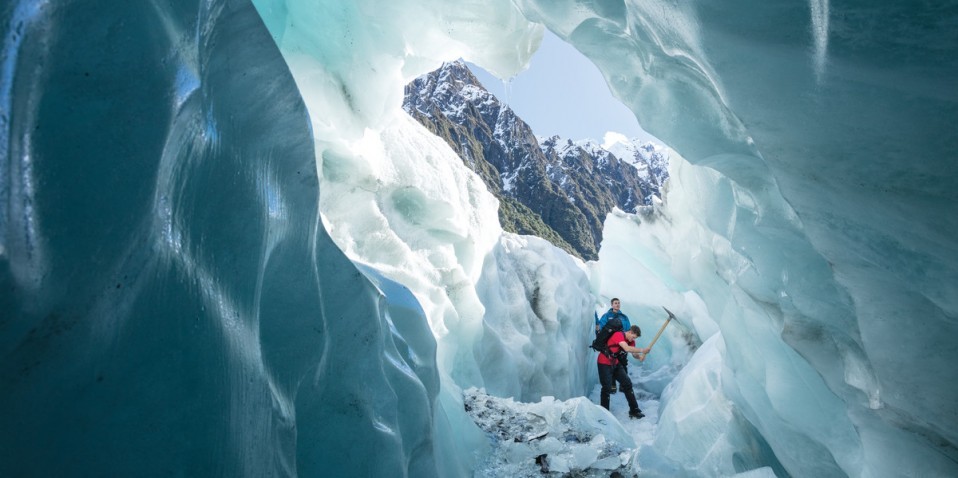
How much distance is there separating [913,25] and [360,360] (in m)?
2.30

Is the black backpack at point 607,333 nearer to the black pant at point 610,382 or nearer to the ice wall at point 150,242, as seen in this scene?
the black pant at point 610,382

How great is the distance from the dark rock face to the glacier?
38.8 m

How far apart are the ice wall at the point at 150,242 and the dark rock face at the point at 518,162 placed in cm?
4073

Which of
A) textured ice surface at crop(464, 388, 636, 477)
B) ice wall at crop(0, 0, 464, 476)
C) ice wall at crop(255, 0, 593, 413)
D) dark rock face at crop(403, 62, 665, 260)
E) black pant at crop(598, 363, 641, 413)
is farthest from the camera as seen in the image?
dark rock face at crop(403, 62, 665, 260)

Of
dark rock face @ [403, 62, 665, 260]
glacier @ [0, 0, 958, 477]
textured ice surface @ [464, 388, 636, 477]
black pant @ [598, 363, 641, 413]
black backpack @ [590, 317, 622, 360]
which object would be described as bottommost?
dark rock face @ [403, 62, 665, 260]

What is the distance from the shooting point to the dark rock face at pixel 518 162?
1982 inches

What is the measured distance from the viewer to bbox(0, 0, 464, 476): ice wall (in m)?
0.91

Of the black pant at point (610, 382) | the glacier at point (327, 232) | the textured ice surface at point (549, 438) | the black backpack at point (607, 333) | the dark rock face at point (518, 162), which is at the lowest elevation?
the dark rock face at point (518, 162)

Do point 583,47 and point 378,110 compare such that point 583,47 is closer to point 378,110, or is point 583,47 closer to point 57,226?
point 378,110

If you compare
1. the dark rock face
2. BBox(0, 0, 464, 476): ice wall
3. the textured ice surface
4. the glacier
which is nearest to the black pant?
the textured ice surface

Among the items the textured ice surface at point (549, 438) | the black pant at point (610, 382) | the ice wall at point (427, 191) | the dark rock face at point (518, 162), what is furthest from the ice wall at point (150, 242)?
the dark rock face at point (518, 162)

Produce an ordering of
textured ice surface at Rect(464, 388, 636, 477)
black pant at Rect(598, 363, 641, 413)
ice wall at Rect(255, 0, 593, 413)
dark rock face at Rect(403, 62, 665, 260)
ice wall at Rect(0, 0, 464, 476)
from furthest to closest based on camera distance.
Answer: dark rock face at Rect(403, 62, 665, 260) → black pant at Rect(598, 363, 641, 413) → ice wall at Rect(255, 0, 593, 413) → textured ice surface at Rect(464, 388, 636, 477) → ice wall at Rect(0, 0, 464, 476)

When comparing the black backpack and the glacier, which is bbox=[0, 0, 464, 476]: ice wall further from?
the black backpack

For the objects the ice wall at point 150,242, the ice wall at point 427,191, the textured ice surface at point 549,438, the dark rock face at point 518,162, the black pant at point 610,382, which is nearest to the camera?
the ice wall at point 150,242
